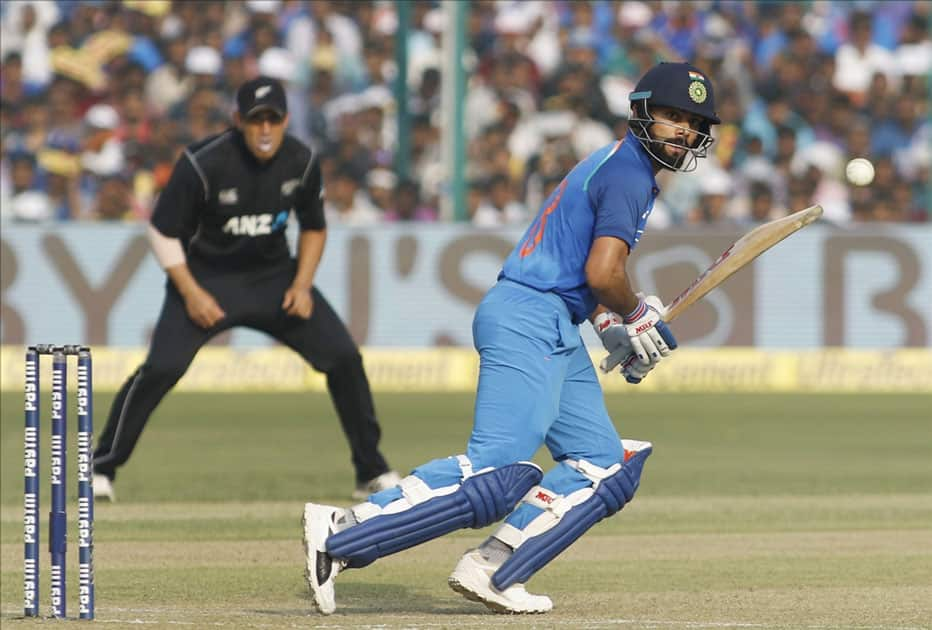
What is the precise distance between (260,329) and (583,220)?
11.2 feet

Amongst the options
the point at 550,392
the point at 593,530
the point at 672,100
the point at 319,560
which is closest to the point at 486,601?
the point at 319,560

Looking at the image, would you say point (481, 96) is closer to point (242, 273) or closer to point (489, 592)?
point (242, 273)

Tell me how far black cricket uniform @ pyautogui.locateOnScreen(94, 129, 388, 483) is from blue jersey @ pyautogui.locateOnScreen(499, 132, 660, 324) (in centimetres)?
296

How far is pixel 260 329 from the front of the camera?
28.7ft

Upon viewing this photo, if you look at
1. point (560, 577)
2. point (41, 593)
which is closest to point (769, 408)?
point (560, 577)

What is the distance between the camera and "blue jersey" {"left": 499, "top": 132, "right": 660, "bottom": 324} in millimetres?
5531

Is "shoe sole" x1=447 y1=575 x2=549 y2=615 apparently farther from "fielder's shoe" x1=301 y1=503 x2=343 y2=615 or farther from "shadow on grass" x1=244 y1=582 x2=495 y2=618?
"fielder's shoe" x1=301 y1=503 x2=343 y2=615

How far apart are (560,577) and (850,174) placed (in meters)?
1.78

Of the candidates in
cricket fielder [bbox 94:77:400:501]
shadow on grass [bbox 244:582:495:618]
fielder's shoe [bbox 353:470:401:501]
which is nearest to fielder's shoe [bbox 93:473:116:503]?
cricket fielder [bbox 94:77:400:501]

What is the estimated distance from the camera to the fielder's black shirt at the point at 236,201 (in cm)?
844

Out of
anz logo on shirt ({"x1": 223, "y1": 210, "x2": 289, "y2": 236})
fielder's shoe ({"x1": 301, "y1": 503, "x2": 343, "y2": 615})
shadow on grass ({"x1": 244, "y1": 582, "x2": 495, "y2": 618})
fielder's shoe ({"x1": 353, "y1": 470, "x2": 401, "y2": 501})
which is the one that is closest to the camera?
fielder's shoe ({"x1": 301, "y1": 503, "x2": 343, "y2": 615})

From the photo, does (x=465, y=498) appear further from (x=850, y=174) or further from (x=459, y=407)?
(x=459, y=407)

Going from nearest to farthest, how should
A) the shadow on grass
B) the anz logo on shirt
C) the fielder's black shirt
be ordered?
the shadow on grass, the fielder's black shirt, the anz logo on shirt

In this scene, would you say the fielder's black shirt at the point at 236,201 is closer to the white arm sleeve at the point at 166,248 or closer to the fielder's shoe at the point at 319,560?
the white arm sleeve at the point at 166,248
